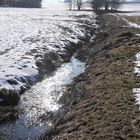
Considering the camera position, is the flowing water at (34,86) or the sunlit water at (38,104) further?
the flowing water at (34,86)

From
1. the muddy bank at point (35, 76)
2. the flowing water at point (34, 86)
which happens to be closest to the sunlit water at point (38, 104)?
the flowing water at point (34, 86)

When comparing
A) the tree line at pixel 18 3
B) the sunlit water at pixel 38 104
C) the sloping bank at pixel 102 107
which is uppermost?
the tree line at pixel 18 3

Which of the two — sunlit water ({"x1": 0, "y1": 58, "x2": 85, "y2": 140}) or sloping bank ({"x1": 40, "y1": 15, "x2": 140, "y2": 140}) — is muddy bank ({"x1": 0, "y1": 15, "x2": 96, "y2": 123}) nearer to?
sunlit water ({"x1": 0, "y1": 58, "x2": 85, "y2": 140})

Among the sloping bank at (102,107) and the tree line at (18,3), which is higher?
the tree line at (18,3)

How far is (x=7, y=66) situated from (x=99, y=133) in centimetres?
1179

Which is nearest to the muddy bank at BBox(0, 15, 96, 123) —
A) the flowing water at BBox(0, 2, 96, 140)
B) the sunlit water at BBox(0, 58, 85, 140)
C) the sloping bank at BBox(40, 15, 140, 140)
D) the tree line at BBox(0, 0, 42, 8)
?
the flowing water at BBox(0, 2, 96, 140)

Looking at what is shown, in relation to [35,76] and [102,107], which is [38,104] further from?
[35,76]

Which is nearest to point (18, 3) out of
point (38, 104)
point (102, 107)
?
point (38, 104)

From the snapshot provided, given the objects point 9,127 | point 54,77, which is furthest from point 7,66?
point 9,127

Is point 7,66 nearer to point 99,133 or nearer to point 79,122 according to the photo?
point 79,122

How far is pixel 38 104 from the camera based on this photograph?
51.2ft

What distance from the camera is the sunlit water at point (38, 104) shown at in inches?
500

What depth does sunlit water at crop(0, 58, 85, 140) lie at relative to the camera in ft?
41.7

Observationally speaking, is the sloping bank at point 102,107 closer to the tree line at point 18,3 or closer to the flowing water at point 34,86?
the flowing water at point 34,86
